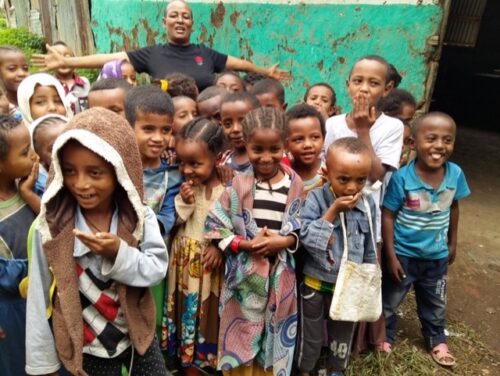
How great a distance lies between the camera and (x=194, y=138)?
203 centimetres

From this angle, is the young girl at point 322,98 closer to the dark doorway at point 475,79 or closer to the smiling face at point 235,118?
the smiling face at point 235,118

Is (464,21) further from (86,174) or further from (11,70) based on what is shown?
(86,174)

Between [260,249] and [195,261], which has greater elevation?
[260,249]

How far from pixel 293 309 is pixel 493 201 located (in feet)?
12.7

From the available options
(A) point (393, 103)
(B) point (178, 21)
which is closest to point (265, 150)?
(A) point (393, 103)

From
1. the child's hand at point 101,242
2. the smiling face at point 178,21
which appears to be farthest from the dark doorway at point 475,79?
the child's hand at point 101,242

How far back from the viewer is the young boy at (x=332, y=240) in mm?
1893

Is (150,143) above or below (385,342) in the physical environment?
above

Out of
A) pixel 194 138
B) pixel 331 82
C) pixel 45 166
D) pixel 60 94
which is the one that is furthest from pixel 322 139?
pixel 331 82

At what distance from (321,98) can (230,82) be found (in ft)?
2.35

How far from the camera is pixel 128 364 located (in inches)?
64.7

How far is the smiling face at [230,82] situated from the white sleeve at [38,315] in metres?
2.08

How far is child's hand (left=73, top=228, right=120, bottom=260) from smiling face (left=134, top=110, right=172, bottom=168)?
0.79 meters

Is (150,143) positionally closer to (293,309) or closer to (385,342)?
(293,309)
